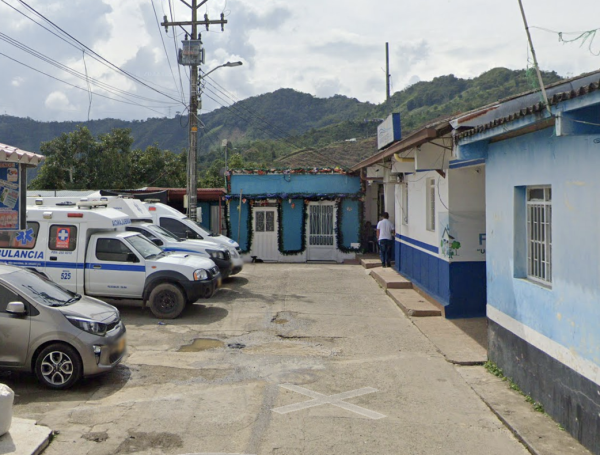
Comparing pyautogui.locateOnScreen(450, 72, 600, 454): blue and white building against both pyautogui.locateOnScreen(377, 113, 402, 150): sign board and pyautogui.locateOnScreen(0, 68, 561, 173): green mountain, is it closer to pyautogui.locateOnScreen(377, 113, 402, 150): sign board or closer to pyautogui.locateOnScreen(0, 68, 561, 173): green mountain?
pyautogui.locateOnScreen(377, 113, 402, 150): sign board

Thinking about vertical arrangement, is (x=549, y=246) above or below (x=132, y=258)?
above

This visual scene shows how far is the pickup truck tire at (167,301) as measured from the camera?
11.7 meters

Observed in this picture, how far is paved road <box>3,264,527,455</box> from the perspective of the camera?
6.00 meters

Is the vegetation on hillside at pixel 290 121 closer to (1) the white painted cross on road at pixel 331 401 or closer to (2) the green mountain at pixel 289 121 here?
(2) the green mountain at pixel 289 121

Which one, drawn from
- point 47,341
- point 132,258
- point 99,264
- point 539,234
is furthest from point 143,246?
point 539,234

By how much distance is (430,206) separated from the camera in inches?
536

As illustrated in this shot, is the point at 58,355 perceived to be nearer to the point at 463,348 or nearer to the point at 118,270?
the point at 118,270

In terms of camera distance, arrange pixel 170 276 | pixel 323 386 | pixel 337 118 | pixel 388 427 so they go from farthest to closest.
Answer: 1. pixel 337 118
2. pixel 170 276
3. pixel 323 386
4. pixel 388 427

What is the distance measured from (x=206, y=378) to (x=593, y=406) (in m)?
4.80

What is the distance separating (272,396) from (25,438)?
9.35 ft

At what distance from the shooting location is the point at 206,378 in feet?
26.6

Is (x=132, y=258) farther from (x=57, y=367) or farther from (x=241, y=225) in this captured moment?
(x=241, y=225)

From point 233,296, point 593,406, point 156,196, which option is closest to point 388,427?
point 593,406

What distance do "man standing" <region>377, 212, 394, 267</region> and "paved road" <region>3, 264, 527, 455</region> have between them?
20.8 feet
